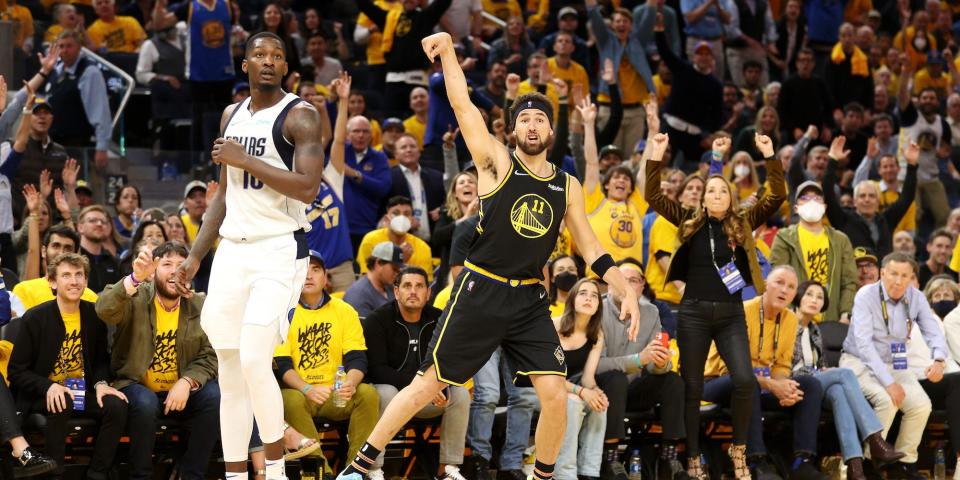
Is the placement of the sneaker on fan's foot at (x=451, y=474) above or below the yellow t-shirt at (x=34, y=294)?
below

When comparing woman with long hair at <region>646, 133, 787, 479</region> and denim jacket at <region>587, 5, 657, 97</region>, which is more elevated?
denim jacket at <region>587, 5, 657, 97</region>

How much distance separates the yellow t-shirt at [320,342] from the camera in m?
9.05

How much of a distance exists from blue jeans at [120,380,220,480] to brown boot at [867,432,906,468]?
4.80m

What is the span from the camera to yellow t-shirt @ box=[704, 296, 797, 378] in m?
9.92

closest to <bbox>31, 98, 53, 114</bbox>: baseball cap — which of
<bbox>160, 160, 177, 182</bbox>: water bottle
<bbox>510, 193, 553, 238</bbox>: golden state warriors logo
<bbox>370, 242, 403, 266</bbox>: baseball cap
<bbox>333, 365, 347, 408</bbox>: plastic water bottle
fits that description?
<bbox>160, 160, 177, 182</bbox>: water bottle

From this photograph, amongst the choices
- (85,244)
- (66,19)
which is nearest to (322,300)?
(85,244)

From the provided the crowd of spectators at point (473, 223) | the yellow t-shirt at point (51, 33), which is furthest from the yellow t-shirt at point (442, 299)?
the yellow t-shirt at point (51, 33)

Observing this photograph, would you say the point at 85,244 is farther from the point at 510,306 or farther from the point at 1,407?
the point at 510,306

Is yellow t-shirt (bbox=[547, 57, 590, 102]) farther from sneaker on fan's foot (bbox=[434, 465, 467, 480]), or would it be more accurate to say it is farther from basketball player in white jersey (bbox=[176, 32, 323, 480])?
basketball player in white jersey (bbox=[176, 32, 323, 480])

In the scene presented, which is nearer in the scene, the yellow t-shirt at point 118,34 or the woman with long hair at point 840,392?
the woman with long hair at point 840,392

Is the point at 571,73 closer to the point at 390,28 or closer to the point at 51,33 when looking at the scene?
the point at 390,28

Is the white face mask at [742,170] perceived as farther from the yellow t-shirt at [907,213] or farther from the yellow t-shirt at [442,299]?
the yellow t-shirt at [442,299]

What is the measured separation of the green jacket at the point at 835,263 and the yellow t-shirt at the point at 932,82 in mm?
7507

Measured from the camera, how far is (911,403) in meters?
10.3
